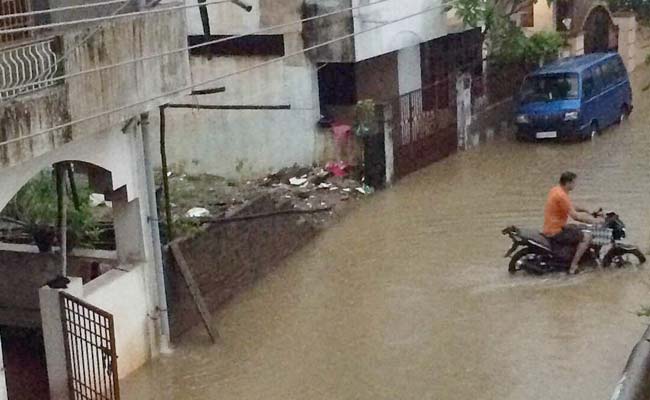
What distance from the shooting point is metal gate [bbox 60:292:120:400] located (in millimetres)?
9336

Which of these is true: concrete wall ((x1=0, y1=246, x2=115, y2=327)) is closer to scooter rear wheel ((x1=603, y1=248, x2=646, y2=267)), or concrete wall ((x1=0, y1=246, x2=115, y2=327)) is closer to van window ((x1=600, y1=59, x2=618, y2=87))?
scooter rear wheel ((x1=603, y1=248, x2=646, y2=267))

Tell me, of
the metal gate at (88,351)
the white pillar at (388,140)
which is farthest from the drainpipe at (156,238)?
the white pillar at (388,140)

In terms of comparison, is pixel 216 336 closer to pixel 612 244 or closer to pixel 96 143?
pixel 96 143

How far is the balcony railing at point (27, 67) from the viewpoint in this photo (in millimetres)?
8859

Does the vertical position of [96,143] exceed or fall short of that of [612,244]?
it exceeds it

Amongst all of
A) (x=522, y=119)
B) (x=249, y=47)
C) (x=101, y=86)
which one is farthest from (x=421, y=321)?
(x=522, y=119)

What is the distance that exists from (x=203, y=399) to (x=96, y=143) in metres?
2.68

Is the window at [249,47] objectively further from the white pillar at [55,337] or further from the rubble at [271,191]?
the white pillar at [55,337]

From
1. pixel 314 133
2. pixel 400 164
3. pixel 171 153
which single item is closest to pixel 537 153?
pixel 400 164

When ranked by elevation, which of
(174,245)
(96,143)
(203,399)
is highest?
(96,143)

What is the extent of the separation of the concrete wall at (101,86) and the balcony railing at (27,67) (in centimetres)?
11

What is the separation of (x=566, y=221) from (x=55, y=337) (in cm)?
622

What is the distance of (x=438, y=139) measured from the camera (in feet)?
65.3

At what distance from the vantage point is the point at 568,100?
68.0 ft
